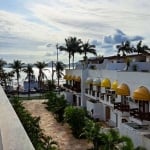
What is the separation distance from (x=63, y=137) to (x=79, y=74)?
18.9 meters

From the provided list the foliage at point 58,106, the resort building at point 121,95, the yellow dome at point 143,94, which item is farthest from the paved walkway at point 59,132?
the yellow dome at point 143,94

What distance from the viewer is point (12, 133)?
11.4ft

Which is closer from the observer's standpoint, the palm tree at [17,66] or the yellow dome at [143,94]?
the yellow dome at [143,94]

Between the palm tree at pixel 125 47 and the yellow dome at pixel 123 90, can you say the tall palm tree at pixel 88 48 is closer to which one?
the palm tree at pixel 125 47

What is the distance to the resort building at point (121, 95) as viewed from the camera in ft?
84.0

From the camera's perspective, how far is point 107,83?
37438 millimetres

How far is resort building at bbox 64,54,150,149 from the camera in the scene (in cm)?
2561

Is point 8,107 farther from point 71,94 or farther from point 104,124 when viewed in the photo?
point 71,94

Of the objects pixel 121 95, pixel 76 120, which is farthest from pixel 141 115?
pixel 76 120

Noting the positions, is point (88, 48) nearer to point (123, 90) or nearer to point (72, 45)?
point (72, 45)

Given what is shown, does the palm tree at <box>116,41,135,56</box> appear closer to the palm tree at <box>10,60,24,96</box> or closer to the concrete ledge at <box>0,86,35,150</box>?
the palm tree at <box>10,60,24,96</box>

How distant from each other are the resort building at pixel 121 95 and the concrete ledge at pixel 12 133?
61.4 feet

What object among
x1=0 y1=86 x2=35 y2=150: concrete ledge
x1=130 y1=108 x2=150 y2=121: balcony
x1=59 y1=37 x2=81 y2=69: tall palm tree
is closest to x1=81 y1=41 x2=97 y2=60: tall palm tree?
x1=59 y1=37 x2=81 y2=69: tall palm tree

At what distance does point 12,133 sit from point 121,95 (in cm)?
2826
